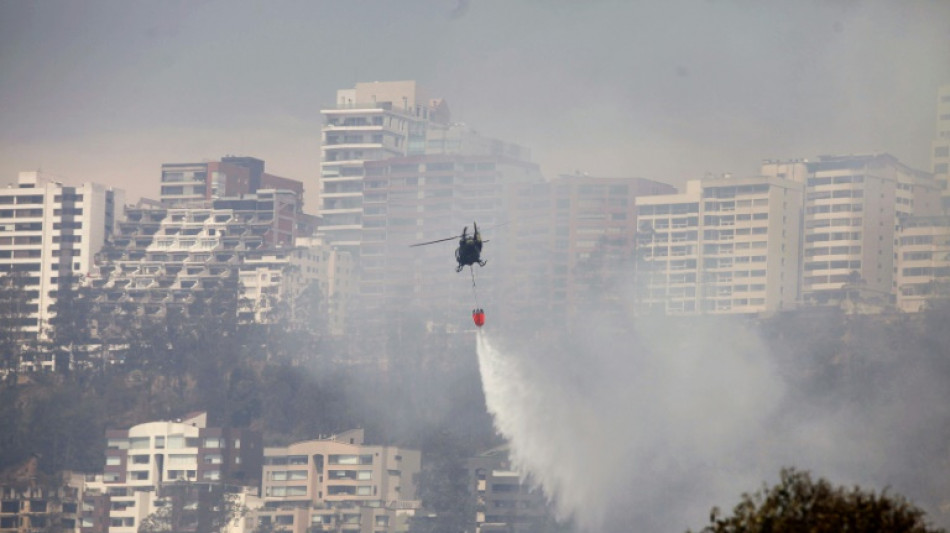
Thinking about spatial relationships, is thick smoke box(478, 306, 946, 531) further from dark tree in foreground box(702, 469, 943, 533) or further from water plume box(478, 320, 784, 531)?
dark tree in foreground box(702, 469, 943, 533)

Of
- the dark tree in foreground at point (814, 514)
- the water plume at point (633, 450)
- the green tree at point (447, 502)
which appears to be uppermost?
the dark tree in foreground at point (814, 514)

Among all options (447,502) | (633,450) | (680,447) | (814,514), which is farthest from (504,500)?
(814,514)

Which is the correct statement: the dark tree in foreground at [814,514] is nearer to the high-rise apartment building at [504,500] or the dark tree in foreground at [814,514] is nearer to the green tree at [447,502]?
the high-rise apartment building at [504,500]

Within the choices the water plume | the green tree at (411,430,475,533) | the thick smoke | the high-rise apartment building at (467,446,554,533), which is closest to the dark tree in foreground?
the thick smoke

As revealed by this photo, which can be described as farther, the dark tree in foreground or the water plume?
the water plume

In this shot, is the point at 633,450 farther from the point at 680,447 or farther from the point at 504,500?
the point at 504,500

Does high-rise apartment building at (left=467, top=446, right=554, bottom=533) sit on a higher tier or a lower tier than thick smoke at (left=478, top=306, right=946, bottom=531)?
lower

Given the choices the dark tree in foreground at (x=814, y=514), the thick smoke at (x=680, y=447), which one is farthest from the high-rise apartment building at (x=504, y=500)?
the dark tree in foreground at (x=814, y=514)

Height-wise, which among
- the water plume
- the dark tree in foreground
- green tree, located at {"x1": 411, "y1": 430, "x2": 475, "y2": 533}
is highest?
the dark tree in foreground

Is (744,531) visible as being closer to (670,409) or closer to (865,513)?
(865,513)
